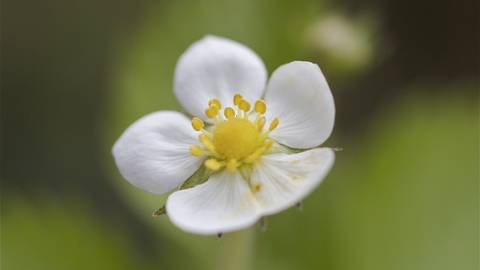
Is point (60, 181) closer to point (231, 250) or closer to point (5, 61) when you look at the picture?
point (5, 61)

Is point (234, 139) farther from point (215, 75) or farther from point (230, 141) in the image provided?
point (215, 75)


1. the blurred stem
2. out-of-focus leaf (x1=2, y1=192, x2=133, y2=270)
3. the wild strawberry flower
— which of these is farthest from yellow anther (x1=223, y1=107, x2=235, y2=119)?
out-of-focus leaf (x1=2, y1=192, x2=133, y2=270)

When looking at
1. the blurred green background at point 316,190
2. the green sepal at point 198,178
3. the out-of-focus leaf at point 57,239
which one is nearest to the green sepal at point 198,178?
the green sepal at point 198,178

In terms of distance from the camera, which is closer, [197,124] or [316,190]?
[197,124]

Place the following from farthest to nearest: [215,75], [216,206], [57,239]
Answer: [57,239] → [215,75] → [216,206]

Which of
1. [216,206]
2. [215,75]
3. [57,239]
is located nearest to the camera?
[216,206]

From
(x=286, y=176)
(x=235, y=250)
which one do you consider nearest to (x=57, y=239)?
(x=235, y=250)

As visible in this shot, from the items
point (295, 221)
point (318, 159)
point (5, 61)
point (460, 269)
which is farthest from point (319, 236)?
point (5, 61)
